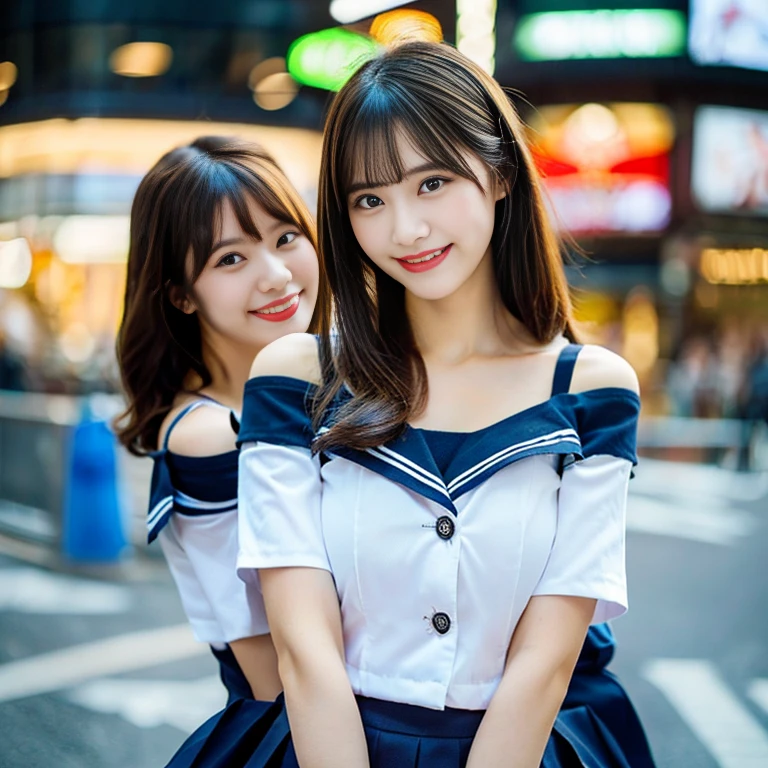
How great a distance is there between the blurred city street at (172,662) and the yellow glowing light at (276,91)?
650 cm

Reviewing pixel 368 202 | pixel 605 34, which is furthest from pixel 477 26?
pixel 368 202

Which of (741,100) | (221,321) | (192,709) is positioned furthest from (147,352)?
(741,100)

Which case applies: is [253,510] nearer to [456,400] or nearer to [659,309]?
[456,400]

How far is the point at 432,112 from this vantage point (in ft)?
4.79

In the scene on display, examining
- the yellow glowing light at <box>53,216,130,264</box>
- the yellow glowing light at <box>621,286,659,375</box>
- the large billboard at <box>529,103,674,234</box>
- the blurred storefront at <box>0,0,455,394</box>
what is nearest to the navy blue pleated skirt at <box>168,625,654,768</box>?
the blurred storefront at <box>0,0,455,394</box>

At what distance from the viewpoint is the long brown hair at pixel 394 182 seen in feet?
4.81

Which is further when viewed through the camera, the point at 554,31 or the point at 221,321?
the point at 554,31

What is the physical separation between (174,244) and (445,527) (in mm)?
787

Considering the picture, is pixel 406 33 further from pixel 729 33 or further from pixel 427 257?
pixel 729 33

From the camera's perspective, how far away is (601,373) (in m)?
1.54

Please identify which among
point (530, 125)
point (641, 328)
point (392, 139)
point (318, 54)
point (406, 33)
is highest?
point (318, 54)

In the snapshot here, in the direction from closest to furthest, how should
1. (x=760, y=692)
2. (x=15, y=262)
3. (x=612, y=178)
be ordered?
(x=760, y=692), (x=15, y=262), (x=612, y=178)

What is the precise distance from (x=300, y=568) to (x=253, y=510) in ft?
0.39

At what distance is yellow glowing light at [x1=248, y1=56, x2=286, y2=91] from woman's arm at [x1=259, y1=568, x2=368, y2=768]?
1052 centimetres
